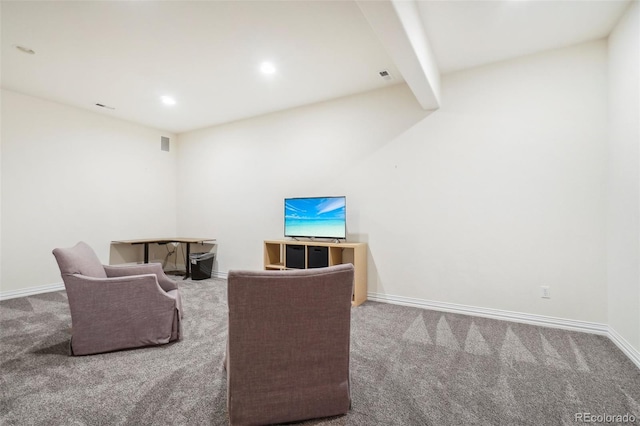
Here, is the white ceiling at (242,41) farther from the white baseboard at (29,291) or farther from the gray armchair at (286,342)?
the white baseboard at (29,291)

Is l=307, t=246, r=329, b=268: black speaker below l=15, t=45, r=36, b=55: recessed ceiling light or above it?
below

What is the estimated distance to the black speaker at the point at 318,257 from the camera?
3656 millimetres

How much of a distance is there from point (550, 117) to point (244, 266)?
4.50 m

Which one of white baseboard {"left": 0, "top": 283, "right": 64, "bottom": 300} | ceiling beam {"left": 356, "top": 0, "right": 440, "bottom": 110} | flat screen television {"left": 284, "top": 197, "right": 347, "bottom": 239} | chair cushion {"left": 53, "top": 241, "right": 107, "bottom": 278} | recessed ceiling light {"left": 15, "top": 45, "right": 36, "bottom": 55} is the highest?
recessed ceiling light {"left": 15, "top": 45, "right": 36, "bottom": 55}

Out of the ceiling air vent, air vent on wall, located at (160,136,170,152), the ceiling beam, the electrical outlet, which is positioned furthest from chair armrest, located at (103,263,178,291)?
the electrical outlet

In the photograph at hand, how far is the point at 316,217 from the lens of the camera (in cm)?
398

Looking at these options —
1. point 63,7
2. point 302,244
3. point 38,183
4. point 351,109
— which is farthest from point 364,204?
point 38,183

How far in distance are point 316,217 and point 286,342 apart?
261cm

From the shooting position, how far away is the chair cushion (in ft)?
7.19

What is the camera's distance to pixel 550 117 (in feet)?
9.48

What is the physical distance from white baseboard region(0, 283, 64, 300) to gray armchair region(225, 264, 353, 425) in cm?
428

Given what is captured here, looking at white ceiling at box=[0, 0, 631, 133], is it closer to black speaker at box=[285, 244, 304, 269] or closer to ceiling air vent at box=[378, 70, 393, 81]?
ceiling air vent at box=[378, 70, 393, 81]

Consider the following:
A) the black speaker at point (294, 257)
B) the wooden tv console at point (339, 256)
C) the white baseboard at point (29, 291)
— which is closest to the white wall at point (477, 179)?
the wooden tv console at point (339, 256)

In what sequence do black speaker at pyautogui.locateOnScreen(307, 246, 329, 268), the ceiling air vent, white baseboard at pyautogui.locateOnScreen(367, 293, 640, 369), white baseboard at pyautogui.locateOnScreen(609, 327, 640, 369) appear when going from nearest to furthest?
white baseboard at pyautogui.locateOnScreen(609, 327, 640, 369)
white baseboard at pyautogui.locateOnScreen(367, 293, 640, 369)
the ceiling air vent
black speaker at pyautogui.locateOnScreen(307, 246, 329, 268)
